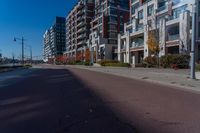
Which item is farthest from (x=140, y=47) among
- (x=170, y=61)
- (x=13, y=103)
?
(x=13, y=103)

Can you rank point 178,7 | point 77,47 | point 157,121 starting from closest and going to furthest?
1. point 157,121
2. point 178,7
3. point 77,47

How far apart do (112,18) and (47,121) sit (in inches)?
3304

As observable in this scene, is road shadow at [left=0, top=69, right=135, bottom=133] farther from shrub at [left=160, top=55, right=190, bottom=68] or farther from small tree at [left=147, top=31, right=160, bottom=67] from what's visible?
small tree at [left=147, top=31, right=160, bottom=67]

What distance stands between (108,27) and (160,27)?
141 ft

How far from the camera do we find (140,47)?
55.3 metres

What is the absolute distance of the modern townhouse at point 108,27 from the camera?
→ 276ft

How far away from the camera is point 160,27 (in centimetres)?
4678

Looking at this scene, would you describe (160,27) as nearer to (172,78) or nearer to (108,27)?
(172,78)

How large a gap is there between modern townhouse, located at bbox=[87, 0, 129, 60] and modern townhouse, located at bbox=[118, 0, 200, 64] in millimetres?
14203

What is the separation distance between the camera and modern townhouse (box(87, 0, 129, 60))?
276ft

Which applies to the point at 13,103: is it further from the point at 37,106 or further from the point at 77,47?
the point at 77,47

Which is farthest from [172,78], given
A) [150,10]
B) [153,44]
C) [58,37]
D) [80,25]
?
[58,37]

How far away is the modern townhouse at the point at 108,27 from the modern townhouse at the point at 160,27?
46.6 ft

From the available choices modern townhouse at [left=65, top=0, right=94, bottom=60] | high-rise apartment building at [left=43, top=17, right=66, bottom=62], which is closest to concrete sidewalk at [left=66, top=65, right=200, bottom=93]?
modern townhouse at [left=65, top=0, right=94, bottom=60]
